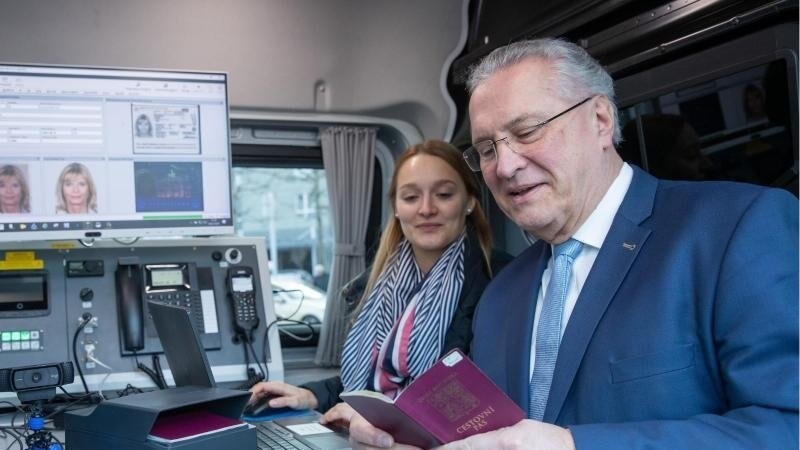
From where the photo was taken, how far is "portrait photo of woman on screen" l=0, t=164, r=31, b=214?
81.9 inches

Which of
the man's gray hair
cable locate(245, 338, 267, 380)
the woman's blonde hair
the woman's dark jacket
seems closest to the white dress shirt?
the man's gray hair

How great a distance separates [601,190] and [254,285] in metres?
1.31

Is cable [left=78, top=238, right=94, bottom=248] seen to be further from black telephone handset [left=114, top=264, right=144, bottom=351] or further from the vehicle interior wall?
the vehicle interior wall

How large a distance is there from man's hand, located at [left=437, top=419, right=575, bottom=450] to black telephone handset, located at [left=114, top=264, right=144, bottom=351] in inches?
52.6

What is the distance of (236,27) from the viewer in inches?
117

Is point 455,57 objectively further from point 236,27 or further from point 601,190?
point 601,190

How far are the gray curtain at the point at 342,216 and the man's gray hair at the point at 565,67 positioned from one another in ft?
5.65

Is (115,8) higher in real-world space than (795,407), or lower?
higher

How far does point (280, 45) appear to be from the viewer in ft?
9.95

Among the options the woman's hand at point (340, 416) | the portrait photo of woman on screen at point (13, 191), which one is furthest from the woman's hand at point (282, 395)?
the portrait photo of woman on screen at point (13, 191)

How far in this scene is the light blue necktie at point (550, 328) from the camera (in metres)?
1.39

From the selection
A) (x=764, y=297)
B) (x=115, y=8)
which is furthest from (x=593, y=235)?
(x=115, y=8)

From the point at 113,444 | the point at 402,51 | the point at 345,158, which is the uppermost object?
the point at 402,51

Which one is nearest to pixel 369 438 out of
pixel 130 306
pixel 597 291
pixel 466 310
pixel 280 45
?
pixel 597 291
